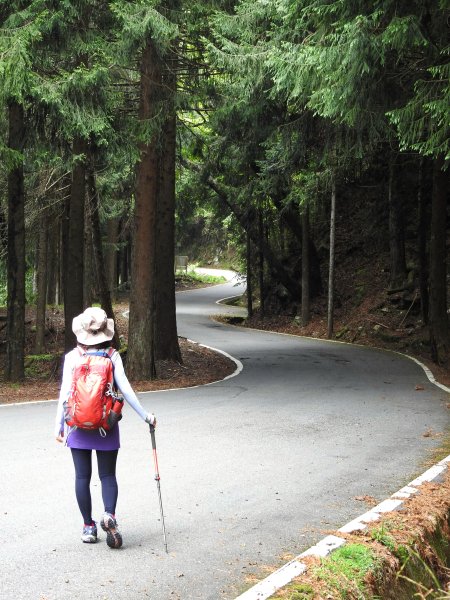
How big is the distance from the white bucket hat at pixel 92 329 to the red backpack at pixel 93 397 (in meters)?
0.14

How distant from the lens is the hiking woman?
204 inches

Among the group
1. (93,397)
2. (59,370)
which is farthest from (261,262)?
(93,397)

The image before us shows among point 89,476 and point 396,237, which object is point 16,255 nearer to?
point 89,476

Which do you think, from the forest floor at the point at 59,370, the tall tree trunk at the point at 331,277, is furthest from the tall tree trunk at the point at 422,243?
the forest floor at the point at 59,370

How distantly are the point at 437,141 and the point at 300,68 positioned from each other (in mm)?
2702

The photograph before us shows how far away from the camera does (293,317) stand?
33.4 m

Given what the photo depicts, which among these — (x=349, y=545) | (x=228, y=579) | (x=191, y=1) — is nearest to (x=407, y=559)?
(x=349, y=545)

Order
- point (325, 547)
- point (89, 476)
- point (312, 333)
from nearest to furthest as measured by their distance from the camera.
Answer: point (325, 547), point (89, 476), point (312, 333)

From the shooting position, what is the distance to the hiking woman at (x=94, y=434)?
5.18 metres

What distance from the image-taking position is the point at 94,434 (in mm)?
5176

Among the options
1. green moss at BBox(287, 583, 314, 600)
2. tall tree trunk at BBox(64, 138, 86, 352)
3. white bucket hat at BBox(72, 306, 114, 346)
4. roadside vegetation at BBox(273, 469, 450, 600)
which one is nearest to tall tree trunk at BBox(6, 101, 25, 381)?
tall tree trunk at BBox(64, 138, 86, 352)

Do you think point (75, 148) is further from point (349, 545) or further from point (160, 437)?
point (349, 545)

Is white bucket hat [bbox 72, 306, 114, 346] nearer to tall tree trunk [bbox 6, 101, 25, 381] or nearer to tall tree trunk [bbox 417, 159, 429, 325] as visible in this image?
tall tree trunk [bbox 6, 101, 25, 381]

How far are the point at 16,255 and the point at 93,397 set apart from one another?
11674mm
